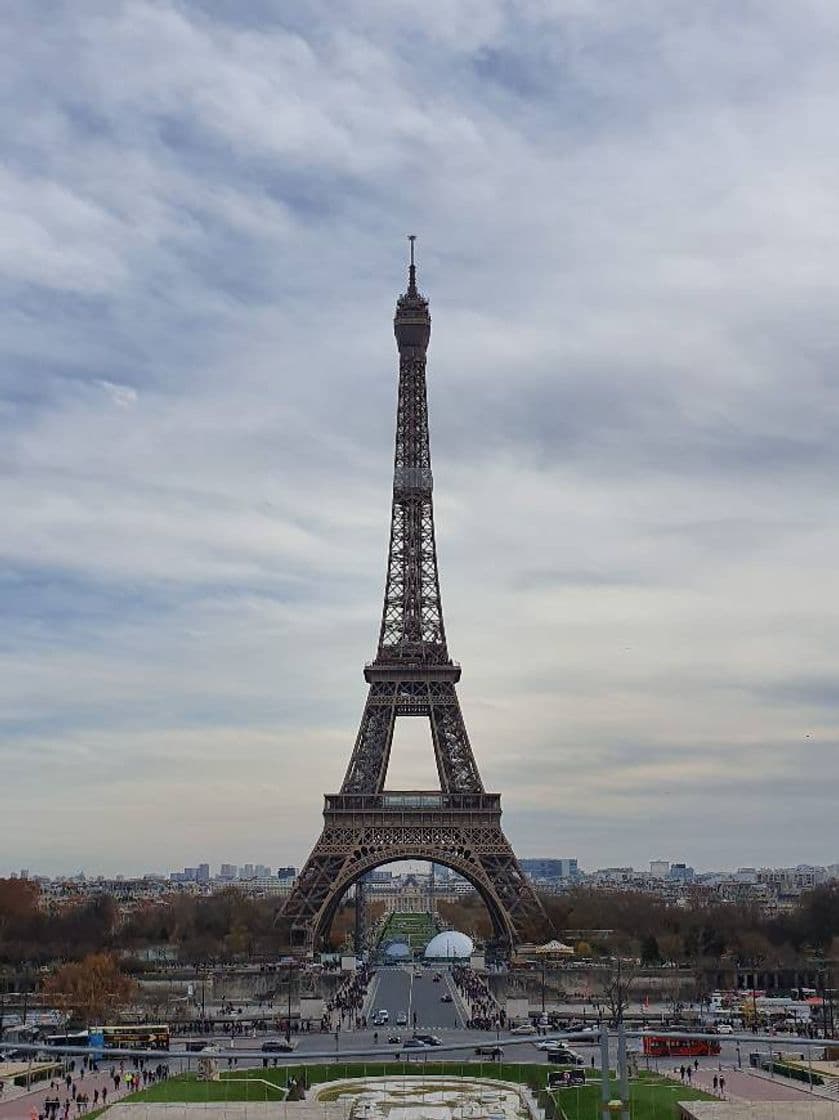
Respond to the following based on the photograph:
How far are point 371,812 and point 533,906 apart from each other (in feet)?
33.8

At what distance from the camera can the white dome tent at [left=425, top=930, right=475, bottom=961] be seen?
10594 centimetres

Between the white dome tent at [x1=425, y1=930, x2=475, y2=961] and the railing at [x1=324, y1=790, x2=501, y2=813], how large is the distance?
93.0 ft

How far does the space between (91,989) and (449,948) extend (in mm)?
43068

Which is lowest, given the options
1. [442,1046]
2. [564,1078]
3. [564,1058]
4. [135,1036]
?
[564,1078]

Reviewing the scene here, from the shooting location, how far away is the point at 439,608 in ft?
278

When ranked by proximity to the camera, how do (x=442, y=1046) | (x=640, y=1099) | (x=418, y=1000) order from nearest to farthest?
(x=640, y=1099), (x=442, y=1046), (x=418, y=1000)

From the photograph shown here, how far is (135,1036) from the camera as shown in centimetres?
5550

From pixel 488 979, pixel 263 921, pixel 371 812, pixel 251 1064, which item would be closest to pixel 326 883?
pixel 371 812

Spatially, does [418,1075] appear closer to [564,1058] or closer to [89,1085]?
[564,1058]

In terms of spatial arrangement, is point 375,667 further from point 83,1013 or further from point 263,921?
point 263,921

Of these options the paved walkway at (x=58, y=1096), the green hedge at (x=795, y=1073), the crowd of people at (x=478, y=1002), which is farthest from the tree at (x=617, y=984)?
the paved walkway at (x=58, y=1096)

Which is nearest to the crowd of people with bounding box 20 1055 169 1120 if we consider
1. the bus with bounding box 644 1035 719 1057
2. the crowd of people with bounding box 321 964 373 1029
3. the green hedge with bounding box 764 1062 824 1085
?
the crowd of people with bounding box 321 964 373 1029

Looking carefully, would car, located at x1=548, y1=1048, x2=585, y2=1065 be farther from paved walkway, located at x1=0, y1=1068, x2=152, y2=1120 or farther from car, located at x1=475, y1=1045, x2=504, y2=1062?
paved walkway, located at x1=0, y1=1068, x2=152, y2=1120

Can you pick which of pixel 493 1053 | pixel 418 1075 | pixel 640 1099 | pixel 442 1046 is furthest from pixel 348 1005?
pixel 640 1099
